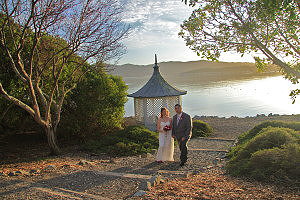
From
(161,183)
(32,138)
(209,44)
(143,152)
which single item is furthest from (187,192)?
(32,138)

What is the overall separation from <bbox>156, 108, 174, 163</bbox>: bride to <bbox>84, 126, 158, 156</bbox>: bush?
1876mm

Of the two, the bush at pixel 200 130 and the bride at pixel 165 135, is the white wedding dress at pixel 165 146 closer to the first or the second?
the bride at pixel 165 135

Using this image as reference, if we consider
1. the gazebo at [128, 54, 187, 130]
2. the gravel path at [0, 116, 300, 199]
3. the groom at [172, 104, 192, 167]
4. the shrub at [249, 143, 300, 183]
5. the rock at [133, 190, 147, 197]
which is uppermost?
the gazebo at [128, 54, 187, 130]

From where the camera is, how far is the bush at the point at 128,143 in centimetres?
968

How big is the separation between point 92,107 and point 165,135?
5.26 m

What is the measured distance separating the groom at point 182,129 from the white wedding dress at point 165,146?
1.25 feet

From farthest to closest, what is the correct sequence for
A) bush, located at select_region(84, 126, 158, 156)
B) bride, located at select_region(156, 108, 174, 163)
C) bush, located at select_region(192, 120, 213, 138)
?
1. bush, located at select_region(192, 120, 213, 138)
2. bush, located at select_region(84, 126, 158, 156)
3. bride, located at select_region(156, 108, 174, 163)

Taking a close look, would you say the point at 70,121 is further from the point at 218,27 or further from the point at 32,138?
the point at 218,27

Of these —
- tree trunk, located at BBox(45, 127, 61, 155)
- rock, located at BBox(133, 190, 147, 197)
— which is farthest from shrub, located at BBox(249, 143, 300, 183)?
tree trunk, located at BBox(45, 127, 61, 155)

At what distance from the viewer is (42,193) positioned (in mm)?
4691

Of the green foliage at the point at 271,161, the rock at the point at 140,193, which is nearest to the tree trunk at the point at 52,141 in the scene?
the rock at the point at 140,193

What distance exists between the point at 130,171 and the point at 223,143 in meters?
5.80

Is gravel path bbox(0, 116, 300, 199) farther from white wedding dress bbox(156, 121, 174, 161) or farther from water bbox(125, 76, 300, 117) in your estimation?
water bbox(125, 76, 300, 117)

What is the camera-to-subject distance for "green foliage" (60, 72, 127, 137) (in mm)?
12109
